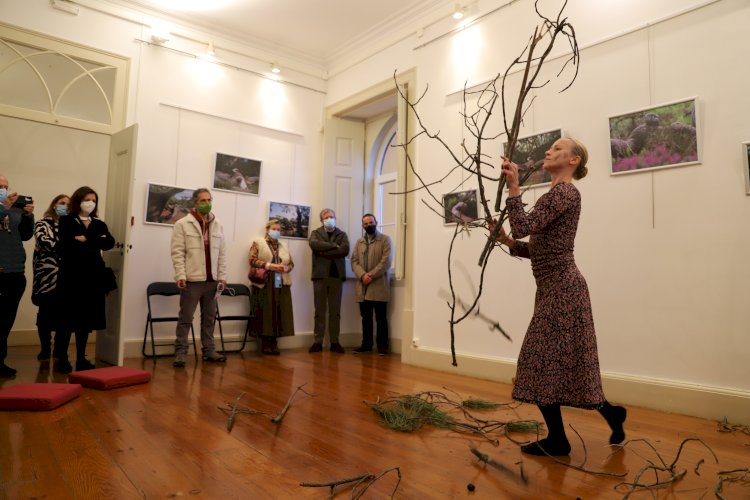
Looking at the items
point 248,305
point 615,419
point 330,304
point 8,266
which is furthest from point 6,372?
point 615,419

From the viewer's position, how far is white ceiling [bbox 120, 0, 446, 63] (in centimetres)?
555

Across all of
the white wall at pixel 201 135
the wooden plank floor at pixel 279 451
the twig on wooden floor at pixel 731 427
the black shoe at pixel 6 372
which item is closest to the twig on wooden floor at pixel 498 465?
the wooden plank floor at pixel 279 451

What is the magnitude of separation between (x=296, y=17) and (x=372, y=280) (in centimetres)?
327

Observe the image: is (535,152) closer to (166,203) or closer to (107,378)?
(107,378)

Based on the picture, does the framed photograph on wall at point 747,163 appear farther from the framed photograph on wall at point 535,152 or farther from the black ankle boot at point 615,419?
the black ankle boot at point 615,419

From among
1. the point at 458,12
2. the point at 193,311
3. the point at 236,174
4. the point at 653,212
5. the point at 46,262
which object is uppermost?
the point at 458,12

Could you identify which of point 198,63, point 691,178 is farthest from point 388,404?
point 198,63

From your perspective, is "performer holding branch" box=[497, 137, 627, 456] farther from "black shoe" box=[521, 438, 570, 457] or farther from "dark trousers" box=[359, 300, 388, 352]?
"dark trousers" box=[359, 300, 388, 352]

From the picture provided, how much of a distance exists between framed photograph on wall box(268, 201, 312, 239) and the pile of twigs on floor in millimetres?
3616

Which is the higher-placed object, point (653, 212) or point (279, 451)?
point (653, 212)

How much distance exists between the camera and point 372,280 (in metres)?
6.11

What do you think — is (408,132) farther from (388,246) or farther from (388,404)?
(388,404)

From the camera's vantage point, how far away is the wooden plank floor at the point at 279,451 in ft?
6.05

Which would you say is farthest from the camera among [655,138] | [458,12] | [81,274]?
[458,12]
